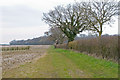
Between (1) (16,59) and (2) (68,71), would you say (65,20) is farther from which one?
(2) (68,71)

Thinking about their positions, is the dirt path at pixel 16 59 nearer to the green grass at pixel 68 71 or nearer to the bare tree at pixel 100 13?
the green grass at pixel 68 71

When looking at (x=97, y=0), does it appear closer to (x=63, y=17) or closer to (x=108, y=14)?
(x=108, y=14)

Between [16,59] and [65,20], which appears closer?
[16,59]

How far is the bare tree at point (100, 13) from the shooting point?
21297 millimetres

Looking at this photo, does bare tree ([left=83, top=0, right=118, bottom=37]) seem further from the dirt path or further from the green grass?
the green grass

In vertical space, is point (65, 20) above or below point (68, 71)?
above

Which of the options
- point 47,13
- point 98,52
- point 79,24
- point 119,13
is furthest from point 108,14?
point 47,13

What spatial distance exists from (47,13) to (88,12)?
16.9 meters

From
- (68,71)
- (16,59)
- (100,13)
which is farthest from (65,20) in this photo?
(68,71)

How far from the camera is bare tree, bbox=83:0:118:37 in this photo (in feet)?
69.9

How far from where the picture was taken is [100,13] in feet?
70.8

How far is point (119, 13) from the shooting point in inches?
853

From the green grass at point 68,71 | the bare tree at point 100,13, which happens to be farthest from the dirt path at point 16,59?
the bare tree at point 100,13

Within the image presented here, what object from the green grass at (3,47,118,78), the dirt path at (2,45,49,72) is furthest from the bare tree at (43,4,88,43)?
the green grass at (3,47,118,78)
